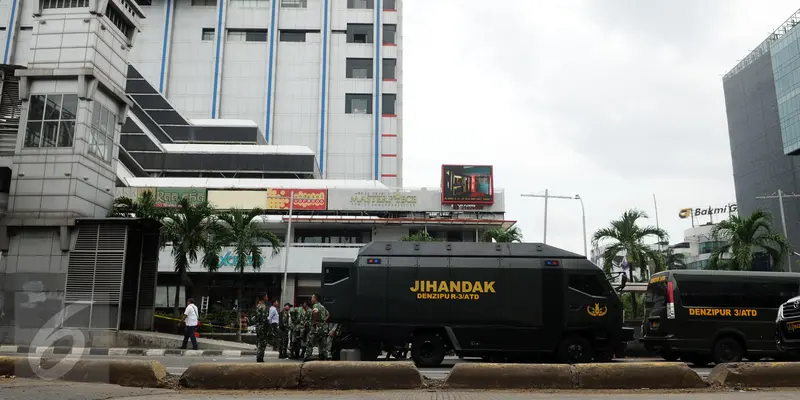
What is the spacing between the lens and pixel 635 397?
25.7 ft

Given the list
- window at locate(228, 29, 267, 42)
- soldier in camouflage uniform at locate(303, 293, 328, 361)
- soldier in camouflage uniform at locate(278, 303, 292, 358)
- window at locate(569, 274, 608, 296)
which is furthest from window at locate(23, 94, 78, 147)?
window at locate(228, 29, 267, 42)

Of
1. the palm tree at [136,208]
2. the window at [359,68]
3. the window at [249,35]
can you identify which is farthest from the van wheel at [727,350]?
the window at [249,35]

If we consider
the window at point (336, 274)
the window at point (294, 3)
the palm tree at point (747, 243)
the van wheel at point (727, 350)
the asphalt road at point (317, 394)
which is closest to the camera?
the asphalt road at point (317, 394)

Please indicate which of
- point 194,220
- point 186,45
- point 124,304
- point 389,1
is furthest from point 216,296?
point 389,1

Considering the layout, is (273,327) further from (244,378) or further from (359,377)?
(359,377)

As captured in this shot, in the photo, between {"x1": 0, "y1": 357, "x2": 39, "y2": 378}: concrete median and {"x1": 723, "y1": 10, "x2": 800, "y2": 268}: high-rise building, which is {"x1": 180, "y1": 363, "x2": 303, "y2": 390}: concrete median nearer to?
{"x1": 0, "y1": 357, "x2": 39, "y2": 378}: concrete median

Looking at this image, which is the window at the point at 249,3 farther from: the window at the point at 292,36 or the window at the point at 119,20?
the window at the point at 119,20

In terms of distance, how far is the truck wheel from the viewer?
523 inches

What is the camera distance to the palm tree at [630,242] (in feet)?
92.9

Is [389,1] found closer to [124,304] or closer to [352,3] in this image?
[352,3]

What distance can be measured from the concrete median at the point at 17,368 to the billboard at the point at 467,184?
140ft

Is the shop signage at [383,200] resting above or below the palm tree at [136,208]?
above

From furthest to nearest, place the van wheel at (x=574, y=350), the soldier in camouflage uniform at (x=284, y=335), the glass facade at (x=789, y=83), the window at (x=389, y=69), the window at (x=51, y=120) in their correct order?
1. the window at (x=389, y=69)
2. the glass facade at (x=789, y=83)
3. the window at (x=51, y=120)
4. the soldier in camouflage uniform at (x=284, y=335)
5. the van wheel at (x=574, y=350)

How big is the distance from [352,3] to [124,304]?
58184mm
